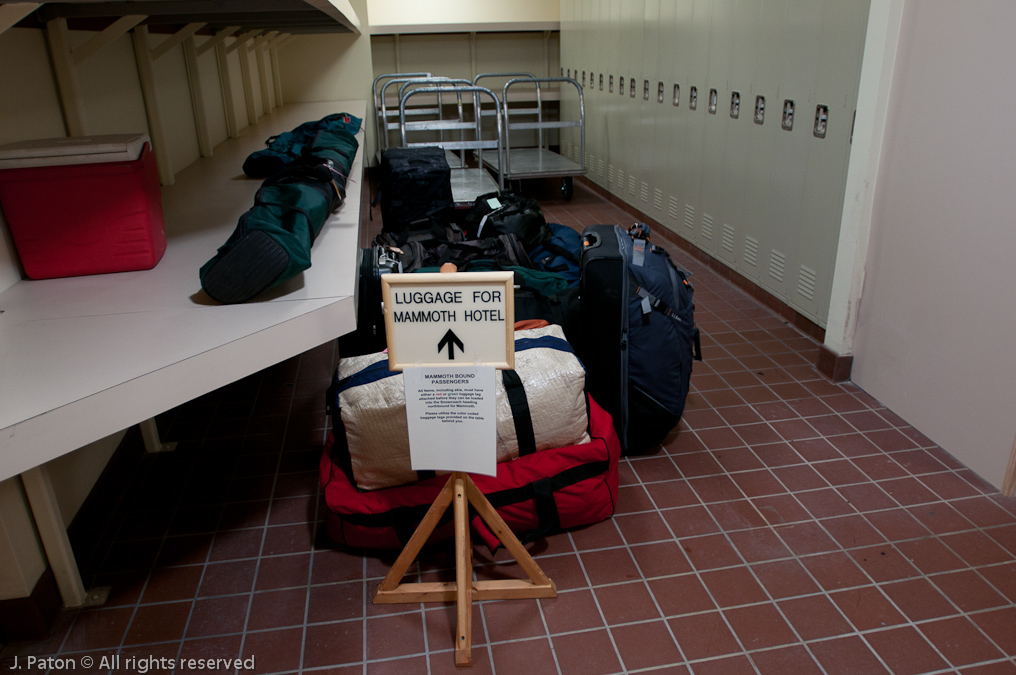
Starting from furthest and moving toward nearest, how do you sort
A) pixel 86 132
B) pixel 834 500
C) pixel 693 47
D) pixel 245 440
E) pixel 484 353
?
pixel 693 47, pixel 245 440, pixel 86 132, pixel 834 500, pixel 484 353

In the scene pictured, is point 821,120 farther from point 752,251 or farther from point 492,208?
point 492,208

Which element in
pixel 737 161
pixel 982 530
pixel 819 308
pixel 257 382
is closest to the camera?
pixel 982 530

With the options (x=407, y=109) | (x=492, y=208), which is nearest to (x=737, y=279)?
(x=492, y=208)

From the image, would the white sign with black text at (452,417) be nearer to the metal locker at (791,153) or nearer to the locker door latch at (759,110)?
the metal locker at (791,153)

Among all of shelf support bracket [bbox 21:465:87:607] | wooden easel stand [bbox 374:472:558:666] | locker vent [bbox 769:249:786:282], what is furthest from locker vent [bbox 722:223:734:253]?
shelf support bracket [bbox 21:465:87:607]

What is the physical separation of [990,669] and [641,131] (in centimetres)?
479

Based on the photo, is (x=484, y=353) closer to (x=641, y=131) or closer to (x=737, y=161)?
(x=737, y=161)

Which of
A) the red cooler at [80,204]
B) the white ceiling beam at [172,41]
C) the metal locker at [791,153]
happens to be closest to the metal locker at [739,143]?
the metal locker at [791,153]

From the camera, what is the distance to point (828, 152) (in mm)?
3434

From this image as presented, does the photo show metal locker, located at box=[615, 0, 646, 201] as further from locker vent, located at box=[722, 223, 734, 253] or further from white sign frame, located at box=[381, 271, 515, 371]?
white sign frame, located at box=[381, 271, 515, 371]

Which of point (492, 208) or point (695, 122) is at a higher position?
point (695, 122)

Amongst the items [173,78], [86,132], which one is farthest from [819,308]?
[173,78]

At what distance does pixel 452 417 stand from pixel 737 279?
315cm

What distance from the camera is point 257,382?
3.35 meters
